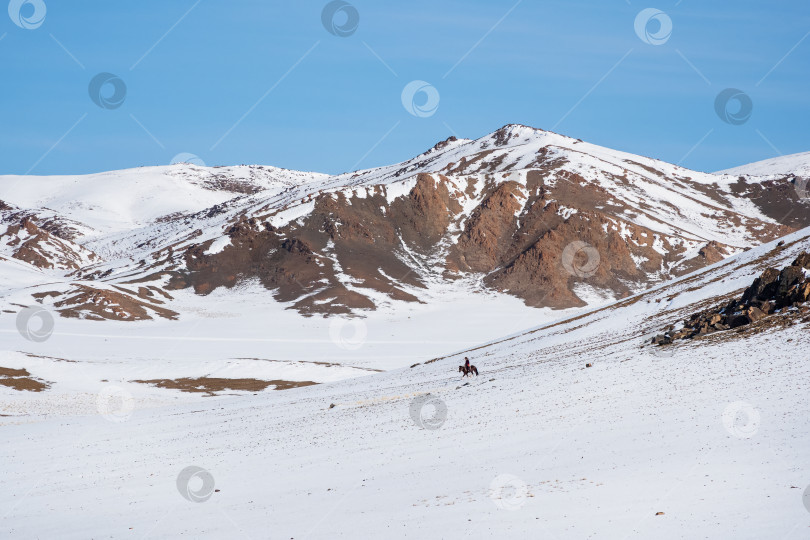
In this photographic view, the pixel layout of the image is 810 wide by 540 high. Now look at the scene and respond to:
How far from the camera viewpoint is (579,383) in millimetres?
34312

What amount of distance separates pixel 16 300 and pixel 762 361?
14587 cm

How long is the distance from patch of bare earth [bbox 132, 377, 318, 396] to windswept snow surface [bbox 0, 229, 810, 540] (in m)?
28.8

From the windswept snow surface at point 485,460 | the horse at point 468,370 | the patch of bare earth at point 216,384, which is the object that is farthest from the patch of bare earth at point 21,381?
the horse at point 468,370

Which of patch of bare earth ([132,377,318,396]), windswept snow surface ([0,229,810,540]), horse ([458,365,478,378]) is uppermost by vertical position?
patch of bare earth ([132,377,318,396])

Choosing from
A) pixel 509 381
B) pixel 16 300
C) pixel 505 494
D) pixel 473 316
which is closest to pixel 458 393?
pixel 509 381

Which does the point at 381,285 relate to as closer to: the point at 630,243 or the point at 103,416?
the point at 630,243

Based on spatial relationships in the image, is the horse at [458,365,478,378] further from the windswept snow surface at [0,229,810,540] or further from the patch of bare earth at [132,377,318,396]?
the patch of bare earth at [132,377,318,396]

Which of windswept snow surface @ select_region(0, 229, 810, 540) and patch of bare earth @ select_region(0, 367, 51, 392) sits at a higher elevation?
patch of bare earth @ select_region(0, 367, 51, 392)

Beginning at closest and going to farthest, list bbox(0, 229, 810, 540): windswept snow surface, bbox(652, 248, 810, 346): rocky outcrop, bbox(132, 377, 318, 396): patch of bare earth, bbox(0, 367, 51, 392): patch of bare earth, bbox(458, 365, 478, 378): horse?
bbox(0, 229, 810, 540): windswept snow surface, bbox(652, 248, 810, 346): rocky outcrop, bbox(458, 365, 478, 378): horse, bbox(0, 367, 51, 392): patch of bare earth, bbox(132, 377, 318, 396): patch of bare earth

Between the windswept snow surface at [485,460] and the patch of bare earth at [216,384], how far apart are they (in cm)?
2878

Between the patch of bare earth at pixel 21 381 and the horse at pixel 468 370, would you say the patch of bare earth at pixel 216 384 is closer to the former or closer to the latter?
the patch of bare earth at pixel 21 381

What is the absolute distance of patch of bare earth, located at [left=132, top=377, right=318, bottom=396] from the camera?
242ft

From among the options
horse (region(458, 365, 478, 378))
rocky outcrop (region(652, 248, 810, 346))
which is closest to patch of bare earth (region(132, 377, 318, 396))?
horse (region(458, 365, 478, 378))

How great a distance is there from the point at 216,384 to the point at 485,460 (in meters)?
55.4
